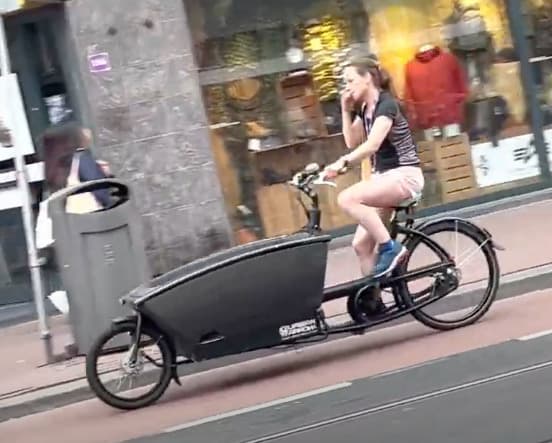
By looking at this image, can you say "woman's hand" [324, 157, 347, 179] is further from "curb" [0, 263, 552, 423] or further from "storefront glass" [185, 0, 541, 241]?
"storefront glass" [185, 0, 541, 241]

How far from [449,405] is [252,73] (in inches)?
265

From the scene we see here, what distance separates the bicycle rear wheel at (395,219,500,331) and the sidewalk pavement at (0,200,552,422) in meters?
0.54

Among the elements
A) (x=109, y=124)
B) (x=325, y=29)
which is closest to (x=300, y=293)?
(x=109, y=124)

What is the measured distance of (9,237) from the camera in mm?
11727

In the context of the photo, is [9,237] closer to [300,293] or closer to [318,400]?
[300,293]

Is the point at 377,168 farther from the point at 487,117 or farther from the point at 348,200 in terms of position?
the point at 487,117

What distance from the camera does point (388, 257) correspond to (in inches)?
327

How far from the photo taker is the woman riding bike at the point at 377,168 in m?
8.20

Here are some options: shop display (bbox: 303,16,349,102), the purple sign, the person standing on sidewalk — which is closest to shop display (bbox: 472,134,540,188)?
shop display (bbox: 303,16,349,102)

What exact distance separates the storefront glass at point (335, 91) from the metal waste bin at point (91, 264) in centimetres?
366

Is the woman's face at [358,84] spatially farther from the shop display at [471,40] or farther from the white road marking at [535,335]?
the shop display at [471,40]

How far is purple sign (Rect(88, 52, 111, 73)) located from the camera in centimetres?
1172

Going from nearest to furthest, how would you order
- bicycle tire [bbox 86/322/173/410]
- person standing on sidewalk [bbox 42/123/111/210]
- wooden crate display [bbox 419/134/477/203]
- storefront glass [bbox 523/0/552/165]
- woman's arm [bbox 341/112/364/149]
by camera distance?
bicycle tire [bbox 86/322/173/410], woman's arm [bbox 341/112/364/149], person standing on sidewalk [bbox 42/123/111/210], wooden crate display [bbox 419/134/477/203], storefront glass [bbox 523/0/552/165]

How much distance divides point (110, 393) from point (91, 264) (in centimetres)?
147
